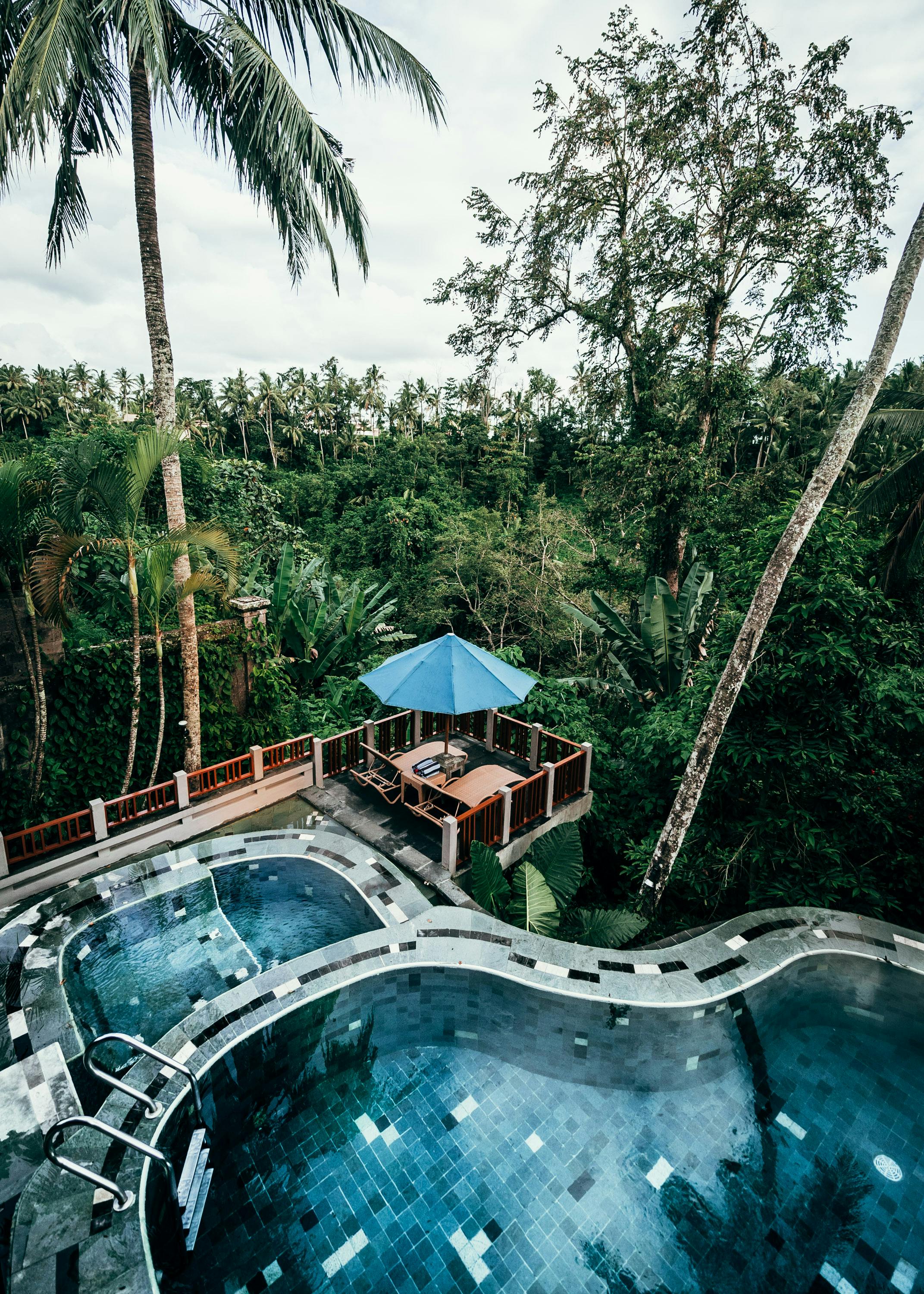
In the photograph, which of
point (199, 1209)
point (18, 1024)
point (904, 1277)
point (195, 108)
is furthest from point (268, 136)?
point (904, 1277)

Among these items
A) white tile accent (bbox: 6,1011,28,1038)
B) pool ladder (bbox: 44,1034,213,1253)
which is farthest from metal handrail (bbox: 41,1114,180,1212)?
white tile accent (bbox: 6,1011,28,1038)

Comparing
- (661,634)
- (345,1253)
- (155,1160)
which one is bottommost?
(345,1253)

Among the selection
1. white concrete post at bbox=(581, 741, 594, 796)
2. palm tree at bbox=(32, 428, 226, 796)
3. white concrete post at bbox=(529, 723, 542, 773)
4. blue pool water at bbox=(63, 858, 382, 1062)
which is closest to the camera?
blue pool water at bbox=(63, 858, 382, 1062)

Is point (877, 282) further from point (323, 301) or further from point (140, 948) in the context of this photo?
point (140, 948)

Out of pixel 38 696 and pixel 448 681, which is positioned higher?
pixel 448 681

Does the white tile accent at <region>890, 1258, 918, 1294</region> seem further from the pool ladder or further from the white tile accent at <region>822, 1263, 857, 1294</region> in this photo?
the pool ladder

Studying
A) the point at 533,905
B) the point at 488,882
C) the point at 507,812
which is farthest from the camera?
the point at 507,812

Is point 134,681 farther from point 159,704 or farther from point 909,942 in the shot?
point 909,942
